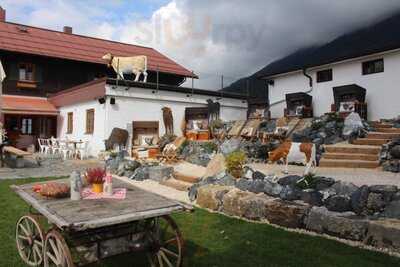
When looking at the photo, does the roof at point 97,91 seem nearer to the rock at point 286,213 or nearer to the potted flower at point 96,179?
the rock at point 286,213

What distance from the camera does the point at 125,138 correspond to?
15.9 metres

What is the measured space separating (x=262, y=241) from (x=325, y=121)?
8593 millimetres

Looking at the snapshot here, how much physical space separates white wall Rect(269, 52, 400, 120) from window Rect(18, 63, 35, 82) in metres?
14.1

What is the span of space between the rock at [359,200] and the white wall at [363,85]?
9941mm

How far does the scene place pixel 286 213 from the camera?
5602mm

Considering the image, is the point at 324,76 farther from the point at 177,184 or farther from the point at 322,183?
the point at 322,183

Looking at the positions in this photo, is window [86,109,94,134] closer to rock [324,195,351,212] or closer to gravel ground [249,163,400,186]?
gravel ground [249,163,400,186]

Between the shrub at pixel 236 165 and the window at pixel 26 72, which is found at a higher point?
the window at pixel 26 72

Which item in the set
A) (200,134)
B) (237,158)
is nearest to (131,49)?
(200,134)

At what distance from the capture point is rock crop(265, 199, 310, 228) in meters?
5.48

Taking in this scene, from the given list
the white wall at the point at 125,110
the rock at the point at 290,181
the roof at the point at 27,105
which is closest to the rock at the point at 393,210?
the rock at the point at 290,181

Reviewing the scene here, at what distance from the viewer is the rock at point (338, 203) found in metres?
5.41

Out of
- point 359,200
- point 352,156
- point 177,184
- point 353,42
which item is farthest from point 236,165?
point 353,42

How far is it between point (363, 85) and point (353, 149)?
596 centimetres
